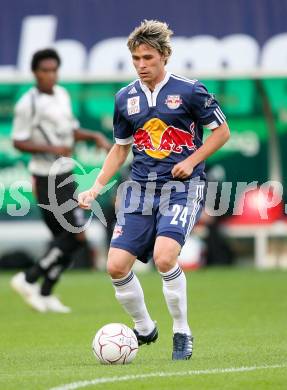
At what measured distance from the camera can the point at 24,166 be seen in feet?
69.9

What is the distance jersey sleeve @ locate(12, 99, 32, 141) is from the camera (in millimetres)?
13461

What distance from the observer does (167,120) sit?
28.2 ft

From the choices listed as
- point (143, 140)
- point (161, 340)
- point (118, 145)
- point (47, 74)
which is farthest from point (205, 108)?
point (47, 74)

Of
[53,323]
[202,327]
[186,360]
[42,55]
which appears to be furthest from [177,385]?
[42,55]

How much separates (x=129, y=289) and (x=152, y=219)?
0.54 m

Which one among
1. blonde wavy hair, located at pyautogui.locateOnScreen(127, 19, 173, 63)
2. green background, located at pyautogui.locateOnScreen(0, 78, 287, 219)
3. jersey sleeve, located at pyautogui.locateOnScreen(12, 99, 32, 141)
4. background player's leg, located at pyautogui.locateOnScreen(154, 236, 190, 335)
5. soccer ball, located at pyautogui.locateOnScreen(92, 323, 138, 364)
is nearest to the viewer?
soccer ball, located at pyautogui.locateOnScreen(92, 323, 138, 364)

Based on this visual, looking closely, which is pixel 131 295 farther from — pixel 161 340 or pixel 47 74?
pixel 47 74

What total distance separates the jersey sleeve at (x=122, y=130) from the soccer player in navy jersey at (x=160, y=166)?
0.20ft

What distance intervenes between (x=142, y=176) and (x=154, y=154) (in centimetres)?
20

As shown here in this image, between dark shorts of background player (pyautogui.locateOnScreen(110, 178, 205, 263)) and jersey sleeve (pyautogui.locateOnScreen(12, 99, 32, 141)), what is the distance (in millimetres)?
5003

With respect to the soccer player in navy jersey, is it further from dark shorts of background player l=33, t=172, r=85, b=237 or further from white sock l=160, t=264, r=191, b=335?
dark shorts of background player l=33, t=172, r=85, b=237

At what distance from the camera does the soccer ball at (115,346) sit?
26.7 ft

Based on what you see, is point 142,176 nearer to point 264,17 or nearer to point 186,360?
point 186,360

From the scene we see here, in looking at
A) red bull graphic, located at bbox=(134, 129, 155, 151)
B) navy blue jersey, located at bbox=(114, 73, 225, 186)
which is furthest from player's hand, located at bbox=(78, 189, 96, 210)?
red bull graphic, located at bbox=(134, 129, 155, 151)
